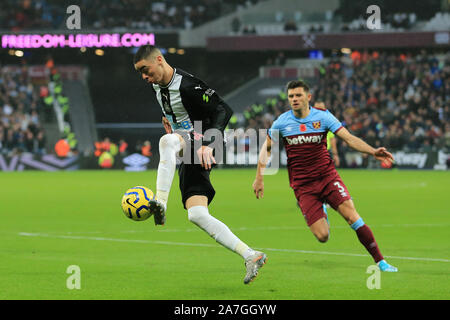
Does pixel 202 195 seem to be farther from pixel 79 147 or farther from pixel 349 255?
pixel 79 147

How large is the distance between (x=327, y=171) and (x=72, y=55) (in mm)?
42452

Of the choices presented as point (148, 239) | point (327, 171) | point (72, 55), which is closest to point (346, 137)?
point (327, 171)

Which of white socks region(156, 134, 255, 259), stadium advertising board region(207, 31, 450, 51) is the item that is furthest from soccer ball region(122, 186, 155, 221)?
stadium advertising board region(207, 31, 450, 51)

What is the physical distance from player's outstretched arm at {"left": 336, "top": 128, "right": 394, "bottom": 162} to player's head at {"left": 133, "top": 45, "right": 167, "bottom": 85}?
86.0 inches

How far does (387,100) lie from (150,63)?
32.9 metres

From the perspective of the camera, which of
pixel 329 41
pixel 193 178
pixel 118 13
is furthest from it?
pixel 118 13

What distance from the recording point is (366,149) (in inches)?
334

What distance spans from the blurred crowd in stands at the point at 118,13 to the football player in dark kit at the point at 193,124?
37.7 metres

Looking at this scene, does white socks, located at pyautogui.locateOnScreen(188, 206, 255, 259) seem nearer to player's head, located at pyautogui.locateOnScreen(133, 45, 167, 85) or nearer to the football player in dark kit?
the football player in dark kit

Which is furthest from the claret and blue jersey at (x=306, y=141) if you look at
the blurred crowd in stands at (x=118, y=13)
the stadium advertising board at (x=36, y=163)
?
the blurred crowd in stands at (x=118, y=13)

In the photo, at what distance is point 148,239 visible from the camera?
41.1ft

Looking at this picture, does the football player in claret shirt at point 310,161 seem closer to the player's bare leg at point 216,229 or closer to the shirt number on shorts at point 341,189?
the shirt number on shorts at point 341,189

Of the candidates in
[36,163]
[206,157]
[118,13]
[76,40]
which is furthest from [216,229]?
[118,13]

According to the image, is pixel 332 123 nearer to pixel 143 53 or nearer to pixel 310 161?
pixel 310 161
